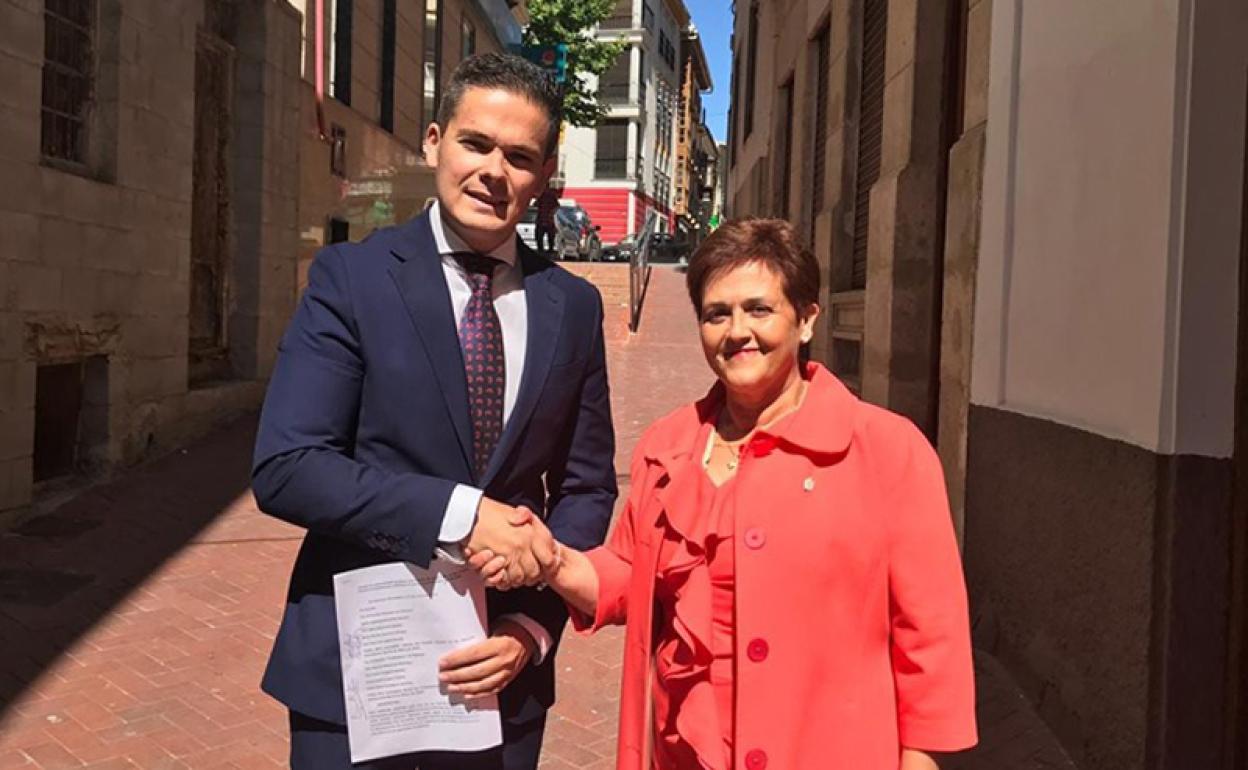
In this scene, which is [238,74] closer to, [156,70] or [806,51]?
[156,70]

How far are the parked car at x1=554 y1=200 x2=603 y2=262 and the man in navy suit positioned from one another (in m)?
23.5

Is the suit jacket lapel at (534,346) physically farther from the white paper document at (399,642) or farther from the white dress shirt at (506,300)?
the white paper document at (399,642)

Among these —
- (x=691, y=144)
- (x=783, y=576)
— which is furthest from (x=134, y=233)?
(x=691, y=144)

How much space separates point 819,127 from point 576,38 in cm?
2153

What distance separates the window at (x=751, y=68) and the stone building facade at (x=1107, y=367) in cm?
1378

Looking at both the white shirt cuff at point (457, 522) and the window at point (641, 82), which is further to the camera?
the window at point (641, 82)

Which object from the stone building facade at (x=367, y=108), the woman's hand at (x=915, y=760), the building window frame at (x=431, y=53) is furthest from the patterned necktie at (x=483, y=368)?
the building window frame at (x=431, y=53)

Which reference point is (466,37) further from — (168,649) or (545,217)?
(168,649)

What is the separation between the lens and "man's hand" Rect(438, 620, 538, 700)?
1.81 meters

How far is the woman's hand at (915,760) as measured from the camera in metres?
1.75

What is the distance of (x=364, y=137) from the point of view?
14.9 meters

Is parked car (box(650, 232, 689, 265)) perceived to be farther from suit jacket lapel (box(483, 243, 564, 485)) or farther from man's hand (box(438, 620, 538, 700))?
man's hand (box(438, 620, 538, 700))

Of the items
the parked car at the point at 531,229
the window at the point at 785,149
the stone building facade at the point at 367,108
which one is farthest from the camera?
the parked car at the point at 531,229

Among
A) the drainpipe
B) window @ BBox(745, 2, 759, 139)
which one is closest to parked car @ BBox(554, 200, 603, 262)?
window @ BBox(745, 2, 759, 139)
